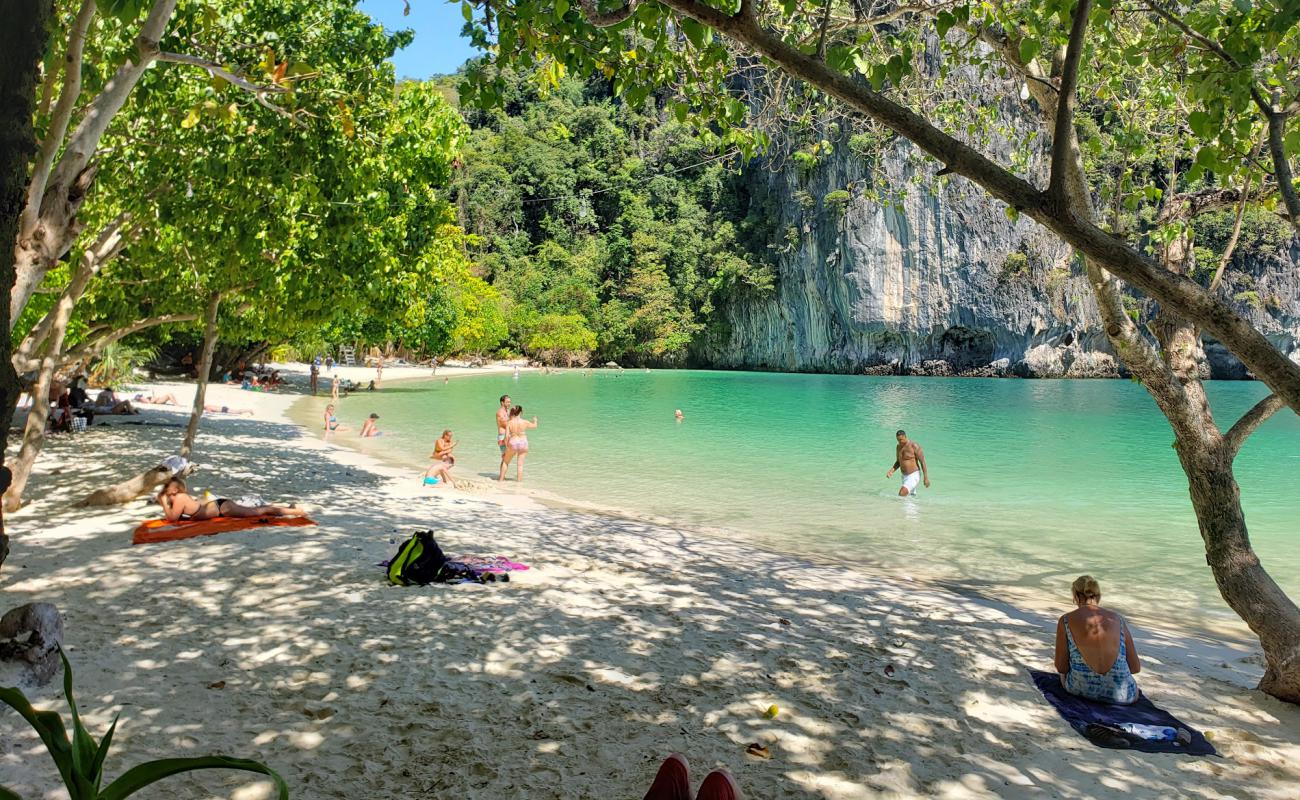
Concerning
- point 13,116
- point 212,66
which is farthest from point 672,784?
point 212,66

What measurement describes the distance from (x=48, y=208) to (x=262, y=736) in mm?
4085

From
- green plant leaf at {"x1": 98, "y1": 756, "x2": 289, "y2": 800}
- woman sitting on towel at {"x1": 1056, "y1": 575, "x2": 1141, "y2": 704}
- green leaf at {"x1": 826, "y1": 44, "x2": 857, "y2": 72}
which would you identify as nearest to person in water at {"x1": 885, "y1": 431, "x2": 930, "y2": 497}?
woman sitting on towel at {"x1": 1056, "y1": 575, "x2": 1141, "y2": 704}

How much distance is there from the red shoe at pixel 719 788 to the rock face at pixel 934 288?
5090 cm

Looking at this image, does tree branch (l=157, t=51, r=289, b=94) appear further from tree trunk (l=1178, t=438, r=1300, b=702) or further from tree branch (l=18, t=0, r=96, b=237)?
tree trunk (l=1178, t=438, r=1300, b=702)

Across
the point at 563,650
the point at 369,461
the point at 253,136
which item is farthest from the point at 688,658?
the point at 369,461

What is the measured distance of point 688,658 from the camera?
Result: 4.91 meters

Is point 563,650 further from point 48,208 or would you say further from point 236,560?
point 48,208

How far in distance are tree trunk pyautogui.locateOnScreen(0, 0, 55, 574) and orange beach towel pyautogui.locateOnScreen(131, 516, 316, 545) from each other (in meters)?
6.25

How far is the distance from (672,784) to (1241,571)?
395cm

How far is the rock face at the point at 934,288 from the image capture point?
175 ft

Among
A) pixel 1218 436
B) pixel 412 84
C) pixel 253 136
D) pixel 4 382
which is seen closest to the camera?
pixel 4 382

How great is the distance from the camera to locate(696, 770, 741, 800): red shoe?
9.29ft

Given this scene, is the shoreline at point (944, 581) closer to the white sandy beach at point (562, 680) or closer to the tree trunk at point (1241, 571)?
the white sandy beach at point (562, 680)

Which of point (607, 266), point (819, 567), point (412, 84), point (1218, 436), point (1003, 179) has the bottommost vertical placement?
point (819, 567)
